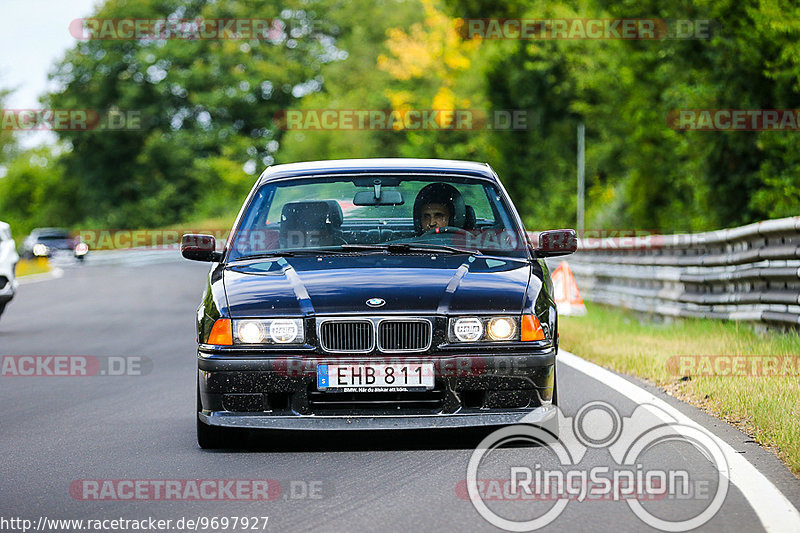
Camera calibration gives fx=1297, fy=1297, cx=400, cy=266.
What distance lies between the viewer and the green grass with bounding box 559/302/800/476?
7.36 meters

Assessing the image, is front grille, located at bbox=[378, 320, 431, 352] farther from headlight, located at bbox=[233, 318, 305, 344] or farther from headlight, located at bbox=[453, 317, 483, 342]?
headlight, located at bbox=[233, 318, 305, 344]

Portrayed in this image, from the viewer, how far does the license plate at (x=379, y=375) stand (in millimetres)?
6535

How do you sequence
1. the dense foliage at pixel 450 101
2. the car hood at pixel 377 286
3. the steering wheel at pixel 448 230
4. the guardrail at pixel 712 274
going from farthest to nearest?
1. the dense foliage at pixel 450 101
2. the guardrail at pixel 712 274
3. the steering wheel at pixel 448 230
4. the car hood at pixel 377 286

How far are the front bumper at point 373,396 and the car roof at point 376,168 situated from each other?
6.17ft

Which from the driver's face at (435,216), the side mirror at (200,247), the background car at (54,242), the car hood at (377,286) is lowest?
the background car at (54,242)

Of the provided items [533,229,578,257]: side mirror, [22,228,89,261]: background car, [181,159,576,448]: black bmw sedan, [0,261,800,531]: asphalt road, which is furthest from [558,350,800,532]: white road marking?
[22,228,89,261]: background car

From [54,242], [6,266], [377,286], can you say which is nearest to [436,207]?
[377,286]

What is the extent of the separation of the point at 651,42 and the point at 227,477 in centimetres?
2547

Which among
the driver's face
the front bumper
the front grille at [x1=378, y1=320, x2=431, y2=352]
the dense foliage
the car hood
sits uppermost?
the dense foliage

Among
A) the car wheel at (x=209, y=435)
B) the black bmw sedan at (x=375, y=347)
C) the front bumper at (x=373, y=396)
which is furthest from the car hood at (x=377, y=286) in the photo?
the car wheel at (x=209, y=435)

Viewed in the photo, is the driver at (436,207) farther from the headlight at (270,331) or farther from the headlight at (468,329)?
the headlight at (270,331)

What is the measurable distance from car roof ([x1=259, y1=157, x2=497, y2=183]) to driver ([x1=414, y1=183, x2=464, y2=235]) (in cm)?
16

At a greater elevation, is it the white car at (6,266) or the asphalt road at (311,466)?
the white car at (6,266)

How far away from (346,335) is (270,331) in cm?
40
